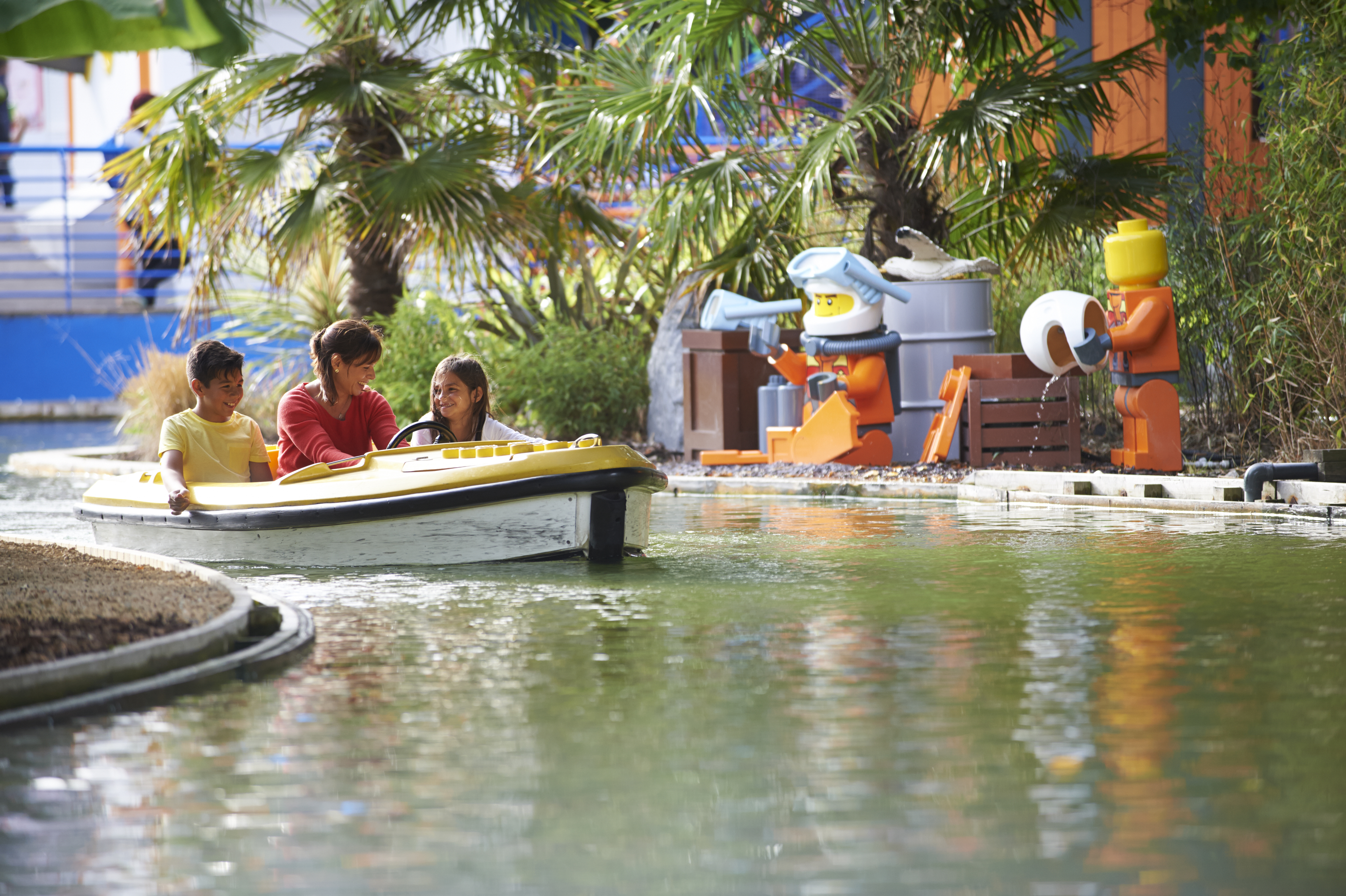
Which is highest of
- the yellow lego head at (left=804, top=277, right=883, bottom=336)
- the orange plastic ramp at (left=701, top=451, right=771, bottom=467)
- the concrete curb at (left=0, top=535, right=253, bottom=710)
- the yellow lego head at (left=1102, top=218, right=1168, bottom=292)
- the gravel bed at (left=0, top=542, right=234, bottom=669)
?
the yellow lego head at (left=1102, top=218, right=1168, bottom=292)

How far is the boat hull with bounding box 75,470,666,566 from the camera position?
23.4ft

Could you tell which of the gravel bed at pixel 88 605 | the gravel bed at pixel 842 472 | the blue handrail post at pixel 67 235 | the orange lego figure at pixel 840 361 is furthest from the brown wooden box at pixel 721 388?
the blue handrail post at pixel 67 235

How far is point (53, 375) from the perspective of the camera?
24.4 m

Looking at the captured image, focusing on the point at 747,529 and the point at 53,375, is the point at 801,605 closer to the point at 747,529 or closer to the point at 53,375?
the point at 747,529

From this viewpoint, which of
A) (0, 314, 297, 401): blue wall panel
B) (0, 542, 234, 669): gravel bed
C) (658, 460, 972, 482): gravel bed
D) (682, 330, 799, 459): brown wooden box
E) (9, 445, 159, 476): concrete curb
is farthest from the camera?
(0, 314, 297, 401): blue wall panel

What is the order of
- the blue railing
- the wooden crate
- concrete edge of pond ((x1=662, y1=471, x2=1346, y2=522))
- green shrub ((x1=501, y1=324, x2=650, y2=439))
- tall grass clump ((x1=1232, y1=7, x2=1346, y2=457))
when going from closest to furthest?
concrete edge of pond ((x1=662, y1=471, x2=1346, y2=522))
tall grass clump ((x1=1232, y1=7, x2=1346, y2=457))
the wooden crate
green shrub ((x1=501, y1=324, x2=650, y2=439))
the blue railing

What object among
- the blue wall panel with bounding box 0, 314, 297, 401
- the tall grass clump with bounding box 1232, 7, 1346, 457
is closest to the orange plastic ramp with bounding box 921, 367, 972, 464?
the tall grass clump with bounding box 1232, 7, 1346, 457

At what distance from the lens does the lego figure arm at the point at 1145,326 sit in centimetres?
1057

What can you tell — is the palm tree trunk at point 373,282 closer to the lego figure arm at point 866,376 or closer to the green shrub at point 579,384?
the green shrub at point 579,384

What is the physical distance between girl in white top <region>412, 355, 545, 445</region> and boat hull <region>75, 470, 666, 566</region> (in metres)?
0.65

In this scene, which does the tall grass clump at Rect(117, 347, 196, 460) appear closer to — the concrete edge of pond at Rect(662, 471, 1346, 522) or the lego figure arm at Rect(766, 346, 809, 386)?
the concrete edge of pond at Rect(662, 471, 1346, 522)

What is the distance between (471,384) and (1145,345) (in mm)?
4894

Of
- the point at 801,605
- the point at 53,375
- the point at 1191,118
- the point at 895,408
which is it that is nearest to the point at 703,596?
the point at 801,605

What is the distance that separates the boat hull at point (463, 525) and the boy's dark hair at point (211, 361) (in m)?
0.68
